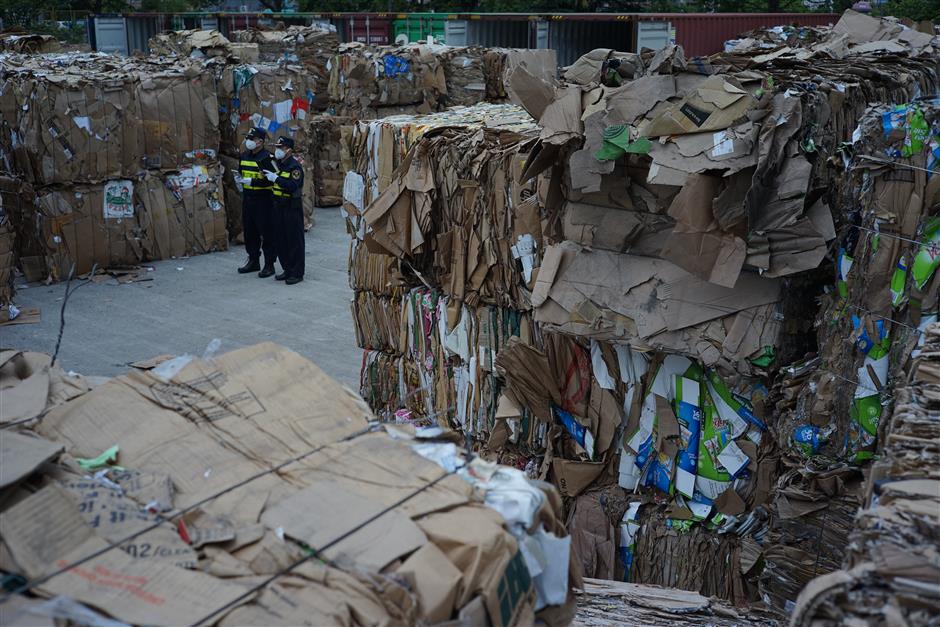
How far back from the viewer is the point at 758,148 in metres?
4.61

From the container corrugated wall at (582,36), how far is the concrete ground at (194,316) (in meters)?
14.8

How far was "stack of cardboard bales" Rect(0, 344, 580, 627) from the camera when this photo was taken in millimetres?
2518

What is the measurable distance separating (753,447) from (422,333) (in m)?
2.79

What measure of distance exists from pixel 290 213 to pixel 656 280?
732cm

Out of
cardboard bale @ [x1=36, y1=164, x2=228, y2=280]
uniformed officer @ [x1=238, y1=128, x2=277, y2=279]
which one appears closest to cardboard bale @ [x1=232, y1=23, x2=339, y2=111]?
cardboard bale @ [x1=36, y1=164, x2=228, y2=280]

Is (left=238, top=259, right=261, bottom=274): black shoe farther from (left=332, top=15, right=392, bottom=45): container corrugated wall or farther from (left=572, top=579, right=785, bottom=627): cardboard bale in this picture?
(left=332, top=15, right=392, bottom=45): container corrugated wall

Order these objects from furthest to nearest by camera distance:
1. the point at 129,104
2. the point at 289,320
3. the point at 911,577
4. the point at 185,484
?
the point at 129,104 → the point at 289,320 → the point at 185,484 → the point at 911,577

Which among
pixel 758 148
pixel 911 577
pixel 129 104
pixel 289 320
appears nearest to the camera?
pixel 911 577

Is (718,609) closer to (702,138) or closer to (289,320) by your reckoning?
(702,138)

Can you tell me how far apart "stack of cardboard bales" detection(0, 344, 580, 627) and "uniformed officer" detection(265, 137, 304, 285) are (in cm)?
835

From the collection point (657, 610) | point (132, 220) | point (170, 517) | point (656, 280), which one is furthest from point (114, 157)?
point (170, 517)

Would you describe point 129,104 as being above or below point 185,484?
above

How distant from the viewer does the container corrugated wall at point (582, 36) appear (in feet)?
84.4

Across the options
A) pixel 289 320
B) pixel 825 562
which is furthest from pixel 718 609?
pixel 289 320
